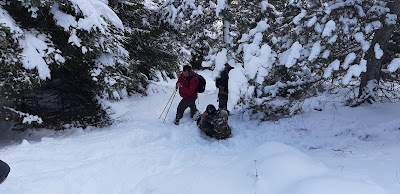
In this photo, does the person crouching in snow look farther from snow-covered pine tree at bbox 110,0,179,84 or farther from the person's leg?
snow-covered pine tree at bbox 110,0,179,84

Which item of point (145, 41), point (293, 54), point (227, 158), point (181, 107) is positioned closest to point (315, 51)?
point (293, 54)

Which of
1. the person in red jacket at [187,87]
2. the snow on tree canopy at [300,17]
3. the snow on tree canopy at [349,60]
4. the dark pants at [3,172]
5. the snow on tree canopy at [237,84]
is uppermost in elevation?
the snow on tree canopy at [300,17]

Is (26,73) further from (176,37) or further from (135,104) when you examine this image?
(176,37)

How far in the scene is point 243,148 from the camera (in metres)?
7.90

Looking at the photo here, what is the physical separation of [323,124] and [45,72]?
648cm

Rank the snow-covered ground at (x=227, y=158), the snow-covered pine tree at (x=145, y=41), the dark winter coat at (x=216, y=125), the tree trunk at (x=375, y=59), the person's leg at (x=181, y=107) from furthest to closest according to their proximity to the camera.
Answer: the snow-covered pine tree at (x=145, y=41)
the person's leg at (x=181, y=107)
the dark winter coat at (x=216, y=125)
the tree trunk at (x=375, y=59)
the snow-covered ground at (x=227, y=158)

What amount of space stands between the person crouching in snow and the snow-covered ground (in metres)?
0.21

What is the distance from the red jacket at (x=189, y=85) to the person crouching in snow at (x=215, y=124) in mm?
1321

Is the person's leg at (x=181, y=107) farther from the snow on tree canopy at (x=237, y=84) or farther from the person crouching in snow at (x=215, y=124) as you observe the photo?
the snow on tree canopy at (x=237, y=84)

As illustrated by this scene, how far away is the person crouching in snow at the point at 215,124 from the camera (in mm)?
8672

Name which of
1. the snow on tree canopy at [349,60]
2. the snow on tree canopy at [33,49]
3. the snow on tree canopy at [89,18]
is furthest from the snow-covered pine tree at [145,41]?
the snow on tree canopy at [349,60]

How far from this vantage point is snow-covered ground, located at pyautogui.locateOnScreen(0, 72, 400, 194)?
17.5 feet

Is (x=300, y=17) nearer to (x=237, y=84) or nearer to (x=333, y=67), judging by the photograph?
(x=333, y=67)

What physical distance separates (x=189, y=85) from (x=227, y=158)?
11.1ft
